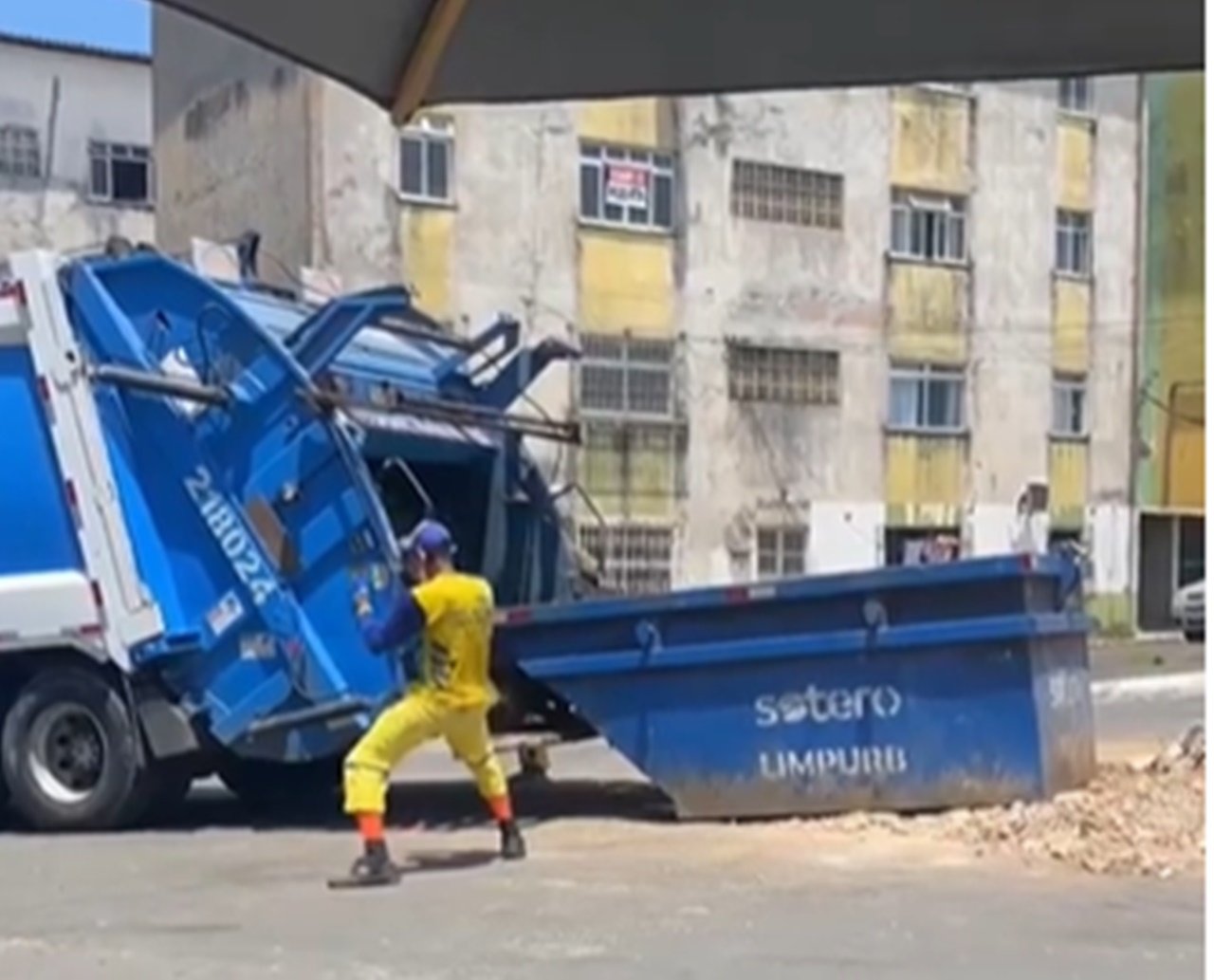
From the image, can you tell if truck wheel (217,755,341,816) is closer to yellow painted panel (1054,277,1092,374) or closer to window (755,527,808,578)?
window (755,527,808,578)

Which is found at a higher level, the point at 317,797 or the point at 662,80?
the point at 662,80

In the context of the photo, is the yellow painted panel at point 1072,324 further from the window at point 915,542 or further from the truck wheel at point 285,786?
the truck wheel at point 285,786

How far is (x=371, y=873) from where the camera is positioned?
9.17m

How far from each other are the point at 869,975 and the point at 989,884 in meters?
1.92

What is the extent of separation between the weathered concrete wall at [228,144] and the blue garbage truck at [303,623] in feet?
53.5

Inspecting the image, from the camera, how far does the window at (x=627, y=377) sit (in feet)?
102

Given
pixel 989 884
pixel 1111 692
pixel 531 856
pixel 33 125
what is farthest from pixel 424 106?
pixel 33 125

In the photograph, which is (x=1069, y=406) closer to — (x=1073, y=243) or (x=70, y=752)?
(x=1073, y=243)

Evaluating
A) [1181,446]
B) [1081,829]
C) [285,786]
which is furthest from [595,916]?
[1181,446]

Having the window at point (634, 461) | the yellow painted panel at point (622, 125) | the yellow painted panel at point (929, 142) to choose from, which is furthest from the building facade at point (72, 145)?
the yellow painted panel at point (929, 142)

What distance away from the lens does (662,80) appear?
2.48m

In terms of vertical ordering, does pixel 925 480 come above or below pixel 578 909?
above

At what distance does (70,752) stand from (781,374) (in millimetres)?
22635

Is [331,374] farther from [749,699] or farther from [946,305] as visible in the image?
[946,305]
